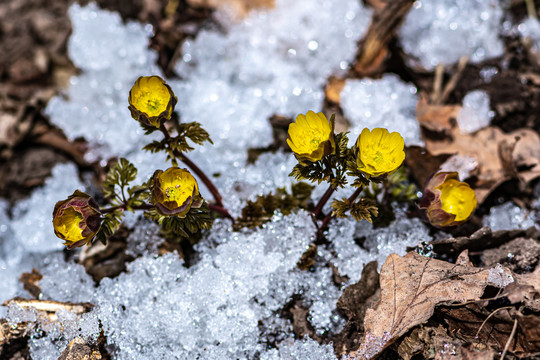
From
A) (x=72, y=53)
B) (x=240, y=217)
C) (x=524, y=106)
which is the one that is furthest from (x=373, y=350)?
(x=72, y=53)

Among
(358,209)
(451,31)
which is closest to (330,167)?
(358,209)

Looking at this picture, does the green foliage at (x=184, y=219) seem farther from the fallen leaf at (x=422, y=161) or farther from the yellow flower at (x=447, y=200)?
the fallen leaf at (x=422, y=161)

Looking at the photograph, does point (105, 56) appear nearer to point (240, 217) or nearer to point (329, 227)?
point (240, 217)

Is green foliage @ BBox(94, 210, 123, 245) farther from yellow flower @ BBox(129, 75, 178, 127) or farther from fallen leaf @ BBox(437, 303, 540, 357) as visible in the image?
fallen leaf @ BBox(437, 303, 540, 357)

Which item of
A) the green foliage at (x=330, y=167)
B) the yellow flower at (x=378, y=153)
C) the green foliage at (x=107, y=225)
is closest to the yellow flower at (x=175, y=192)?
the green foliage at (x=107, y=225)

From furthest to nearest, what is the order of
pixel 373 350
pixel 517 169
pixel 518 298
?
pixel 517 169 < pixel 373 350 < pixel 518 298

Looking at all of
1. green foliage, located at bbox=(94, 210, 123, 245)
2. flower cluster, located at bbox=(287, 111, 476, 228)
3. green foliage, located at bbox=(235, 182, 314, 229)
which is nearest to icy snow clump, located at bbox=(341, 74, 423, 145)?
green foliage, located at bbox=(235, 182, 314, 229)
